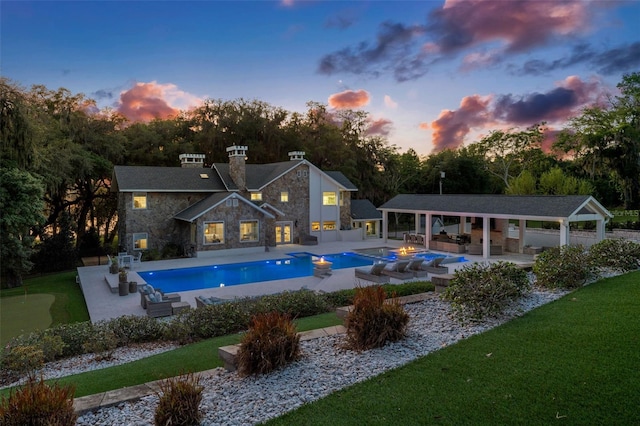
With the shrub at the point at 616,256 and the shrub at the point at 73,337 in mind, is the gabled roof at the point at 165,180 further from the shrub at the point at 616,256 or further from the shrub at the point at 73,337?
the shrub at the point at 616,256

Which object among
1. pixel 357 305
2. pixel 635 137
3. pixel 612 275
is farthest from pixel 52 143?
pixel 635 137

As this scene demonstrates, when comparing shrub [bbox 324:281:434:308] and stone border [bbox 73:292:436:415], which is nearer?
stone border [bbox 73:292:436:415]

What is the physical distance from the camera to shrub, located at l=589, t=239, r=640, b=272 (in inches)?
427

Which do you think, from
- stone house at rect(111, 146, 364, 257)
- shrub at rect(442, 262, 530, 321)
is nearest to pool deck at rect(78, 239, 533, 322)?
stone house at rect(111, 146, 364, 257)

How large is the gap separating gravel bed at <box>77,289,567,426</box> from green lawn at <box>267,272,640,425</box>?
0.80 feet

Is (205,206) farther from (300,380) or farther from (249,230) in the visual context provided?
(300,380)

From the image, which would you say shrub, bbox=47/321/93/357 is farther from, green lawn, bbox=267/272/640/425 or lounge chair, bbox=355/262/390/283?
lounge chair, bbox=355/262/390/283

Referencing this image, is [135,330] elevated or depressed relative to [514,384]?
depressed

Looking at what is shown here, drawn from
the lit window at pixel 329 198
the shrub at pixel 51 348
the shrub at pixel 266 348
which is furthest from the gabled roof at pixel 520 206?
the shrub at pixel 51 348

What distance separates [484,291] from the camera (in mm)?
7262

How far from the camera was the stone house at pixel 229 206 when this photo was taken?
2459cm

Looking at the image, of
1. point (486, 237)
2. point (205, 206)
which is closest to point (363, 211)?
point (486, 237)

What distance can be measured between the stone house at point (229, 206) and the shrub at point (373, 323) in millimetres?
18956

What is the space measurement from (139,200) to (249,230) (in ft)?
23.2
